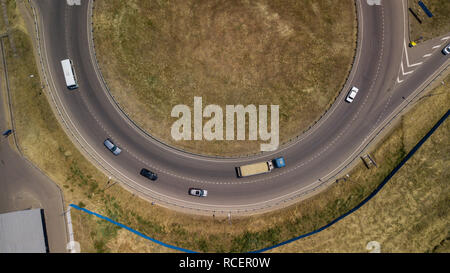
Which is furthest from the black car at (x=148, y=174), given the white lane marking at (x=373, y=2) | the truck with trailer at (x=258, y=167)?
the white lane marking at (x=373, y=2)

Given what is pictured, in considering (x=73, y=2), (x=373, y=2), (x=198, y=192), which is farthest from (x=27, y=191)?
(x=373, y=2)

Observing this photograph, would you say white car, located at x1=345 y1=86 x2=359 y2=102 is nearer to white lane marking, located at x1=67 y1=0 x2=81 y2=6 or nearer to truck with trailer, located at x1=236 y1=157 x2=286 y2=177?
truck with trailer, located at x1=236 y1=157 x2=286 y2=177

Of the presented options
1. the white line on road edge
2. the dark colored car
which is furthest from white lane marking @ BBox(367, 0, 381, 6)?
the white line on road edge

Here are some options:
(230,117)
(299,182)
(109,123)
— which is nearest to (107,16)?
(109,123)
